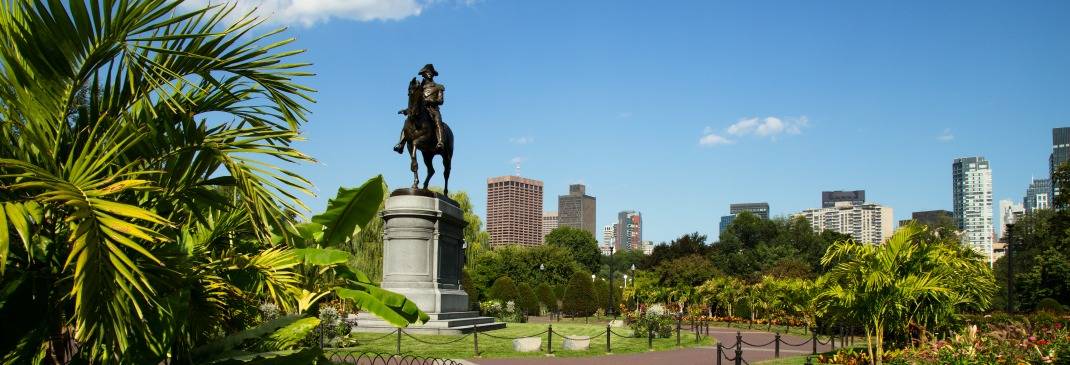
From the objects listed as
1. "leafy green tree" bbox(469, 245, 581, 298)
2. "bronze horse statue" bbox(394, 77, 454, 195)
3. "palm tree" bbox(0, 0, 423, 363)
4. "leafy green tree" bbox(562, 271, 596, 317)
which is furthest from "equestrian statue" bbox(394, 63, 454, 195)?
"leafy green tree" bbox(469, 245, 581, 298)

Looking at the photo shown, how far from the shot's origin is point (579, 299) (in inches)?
2015

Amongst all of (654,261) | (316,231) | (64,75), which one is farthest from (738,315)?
(64,75)

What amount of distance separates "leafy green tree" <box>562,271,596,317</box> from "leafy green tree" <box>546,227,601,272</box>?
44.3 m

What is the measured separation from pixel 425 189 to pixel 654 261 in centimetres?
5752

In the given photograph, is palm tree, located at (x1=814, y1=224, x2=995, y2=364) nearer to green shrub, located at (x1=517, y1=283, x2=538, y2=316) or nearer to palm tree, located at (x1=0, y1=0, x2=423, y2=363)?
palm tree, located at (x1=0, y1=0, x2=423, y2=363)

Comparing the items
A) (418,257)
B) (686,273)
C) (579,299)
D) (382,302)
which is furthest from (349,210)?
(686,273)

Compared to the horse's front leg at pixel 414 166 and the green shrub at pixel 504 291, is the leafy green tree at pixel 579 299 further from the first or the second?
the horse's front leg at pixel 414 166

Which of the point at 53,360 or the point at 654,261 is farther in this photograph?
the point at 654,261

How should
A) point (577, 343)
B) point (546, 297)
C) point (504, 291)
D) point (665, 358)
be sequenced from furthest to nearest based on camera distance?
point (546, 297)
point (504, 291)
point (577, 343)
point (665, 358)

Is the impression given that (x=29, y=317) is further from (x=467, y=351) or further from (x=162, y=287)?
(x=467, y=351)

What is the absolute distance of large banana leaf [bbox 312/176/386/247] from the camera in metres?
7.51

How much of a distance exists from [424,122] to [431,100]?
2.06 feet

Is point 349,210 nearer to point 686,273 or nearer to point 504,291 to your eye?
point 504,291

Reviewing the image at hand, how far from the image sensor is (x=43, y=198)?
4.48m
